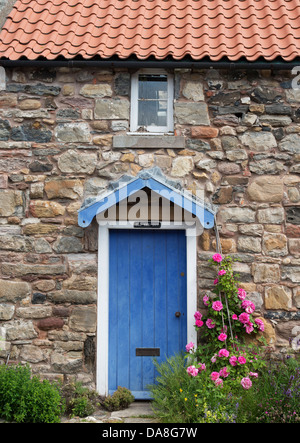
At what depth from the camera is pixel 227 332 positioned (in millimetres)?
5590

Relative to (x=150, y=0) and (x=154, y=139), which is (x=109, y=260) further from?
(x=150, y=0)

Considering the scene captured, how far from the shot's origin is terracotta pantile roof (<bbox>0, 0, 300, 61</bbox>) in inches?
232

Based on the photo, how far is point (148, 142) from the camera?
5.86 m

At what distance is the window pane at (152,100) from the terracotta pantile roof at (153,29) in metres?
0.38

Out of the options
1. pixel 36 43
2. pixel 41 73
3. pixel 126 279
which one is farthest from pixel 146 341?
pixel 36 43

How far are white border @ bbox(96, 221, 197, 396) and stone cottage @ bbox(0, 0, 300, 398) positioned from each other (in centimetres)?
2

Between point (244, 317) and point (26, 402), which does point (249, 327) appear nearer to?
point (244, 317)

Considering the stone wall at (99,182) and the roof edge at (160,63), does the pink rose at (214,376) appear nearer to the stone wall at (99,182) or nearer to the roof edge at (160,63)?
the stone wall at (99,182)

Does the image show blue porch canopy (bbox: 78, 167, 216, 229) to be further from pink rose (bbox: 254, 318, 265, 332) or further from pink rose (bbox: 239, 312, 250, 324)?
pink rose (bbox: 254, 318, 265, 332)

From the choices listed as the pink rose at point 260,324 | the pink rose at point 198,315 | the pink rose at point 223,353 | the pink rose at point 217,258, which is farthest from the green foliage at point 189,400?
the pink rose at point 217,258

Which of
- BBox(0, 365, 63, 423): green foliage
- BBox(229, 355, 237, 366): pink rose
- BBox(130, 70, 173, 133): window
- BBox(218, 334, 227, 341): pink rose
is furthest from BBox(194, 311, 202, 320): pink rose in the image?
BBox(130, 70, 173, 133): window

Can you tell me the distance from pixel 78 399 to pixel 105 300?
1.17 metres

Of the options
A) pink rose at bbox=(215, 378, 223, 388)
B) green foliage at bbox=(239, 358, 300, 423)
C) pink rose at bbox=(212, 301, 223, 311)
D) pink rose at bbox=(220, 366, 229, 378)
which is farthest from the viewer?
pink rose at bbox=(212, 301, 223, 311)

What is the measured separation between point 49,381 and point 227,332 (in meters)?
2.20
